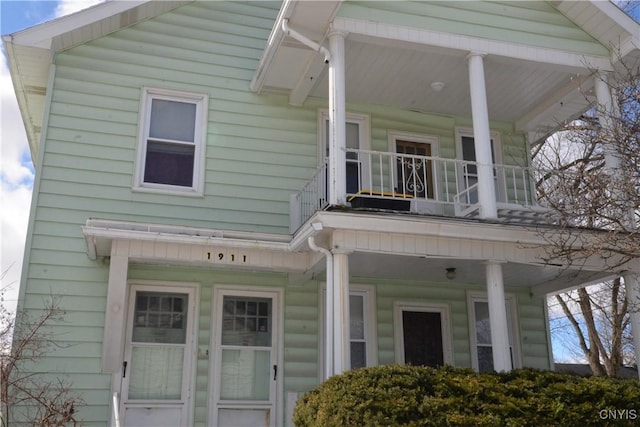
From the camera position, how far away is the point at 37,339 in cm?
830

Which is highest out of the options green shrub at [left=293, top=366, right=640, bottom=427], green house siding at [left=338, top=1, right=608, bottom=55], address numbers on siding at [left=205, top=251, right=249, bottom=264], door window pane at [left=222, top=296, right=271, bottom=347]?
green house siding at [left=338, top=1, right=608, bottom=55]

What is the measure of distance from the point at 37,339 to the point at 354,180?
511 cm

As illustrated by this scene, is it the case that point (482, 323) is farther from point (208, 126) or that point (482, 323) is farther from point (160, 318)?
point (208, 126)

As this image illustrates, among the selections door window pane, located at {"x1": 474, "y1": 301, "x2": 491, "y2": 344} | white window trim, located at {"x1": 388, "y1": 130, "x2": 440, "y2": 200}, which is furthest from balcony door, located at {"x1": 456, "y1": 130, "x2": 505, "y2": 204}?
door window pane, located at {"x1": 474, "y1": 301, "x2": 491, "y2": 344}

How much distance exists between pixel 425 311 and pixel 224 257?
11.5 ft

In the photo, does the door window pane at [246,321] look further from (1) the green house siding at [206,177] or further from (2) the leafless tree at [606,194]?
(2) the leafless tree at [606,194]

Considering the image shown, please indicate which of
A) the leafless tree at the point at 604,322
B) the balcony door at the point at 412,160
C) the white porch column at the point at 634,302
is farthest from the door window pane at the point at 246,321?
the leafless tree at the point at 604,322

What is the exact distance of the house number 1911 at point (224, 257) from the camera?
28.0ft

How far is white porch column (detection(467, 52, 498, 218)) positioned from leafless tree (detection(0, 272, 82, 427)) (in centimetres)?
572

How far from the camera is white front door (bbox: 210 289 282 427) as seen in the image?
9039mm

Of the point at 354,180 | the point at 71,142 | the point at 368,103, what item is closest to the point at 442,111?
the point at 368,103

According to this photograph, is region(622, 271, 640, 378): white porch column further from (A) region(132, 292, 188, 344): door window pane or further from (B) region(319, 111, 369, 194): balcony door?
(A) region(132, 292, 188, 344): door window pane

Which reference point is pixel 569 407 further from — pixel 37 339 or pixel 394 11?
pixel 37 339

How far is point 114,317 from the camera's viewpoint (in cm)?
796
